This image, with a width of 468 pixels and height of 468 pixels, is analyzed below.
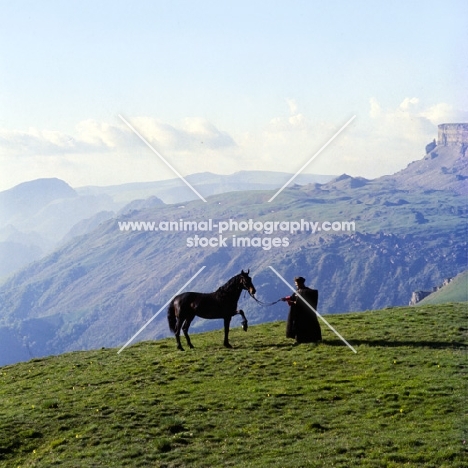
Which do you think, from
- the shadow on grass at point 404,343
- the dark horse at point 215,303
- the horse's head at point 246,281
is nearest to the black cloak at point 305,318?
the shadow on grass at point 404,343

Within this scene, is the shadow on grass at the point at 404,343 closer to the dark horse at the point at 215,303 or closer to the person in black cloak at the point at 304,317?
the person in black cloak at the point at 304,317

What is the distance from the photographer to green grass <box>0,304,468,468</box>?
1908 centimetres

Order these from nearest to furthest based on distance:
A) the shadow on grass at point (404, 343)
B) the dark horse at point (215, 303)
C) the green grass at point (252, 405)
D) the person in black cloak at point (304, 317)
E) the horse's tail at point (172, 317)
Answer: the green grass at point (252, 405), the shadow on grass at point (404, 343), the person in black cloak at point (304, 317), the dark horse at point (215, 303), the horse's tail at point (172, 317)

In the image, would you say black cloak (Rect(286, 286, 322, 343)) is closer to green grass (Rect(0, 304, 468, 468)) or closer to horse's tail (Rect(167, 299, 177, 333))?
green grass (Rect(0, 304, 468, 468))

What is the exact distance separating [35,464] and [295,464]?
7.55 meters

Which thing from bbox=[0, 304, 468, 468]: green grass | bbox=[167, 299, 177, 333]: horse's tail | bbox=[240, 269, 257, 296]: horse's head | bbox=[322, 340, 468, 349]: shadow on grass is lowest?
bbox=[0, 304, 468, 468]: green grass

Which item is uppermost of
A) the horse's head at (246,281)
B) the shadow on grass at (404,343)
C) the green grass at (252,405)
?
the horse's head at (246,281)

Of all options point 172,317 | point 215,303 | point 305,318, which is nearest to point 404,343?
point 305,318

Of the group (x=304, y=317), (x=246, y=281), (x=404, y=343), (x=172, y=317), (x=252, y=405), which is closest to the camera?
(x=252, y=405)

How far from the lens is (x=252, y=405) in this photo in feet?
76.4

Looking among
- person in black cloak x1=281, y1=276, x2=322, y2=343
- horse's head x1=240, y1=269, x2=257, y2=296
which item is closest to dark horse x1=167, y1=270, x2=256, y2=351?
horse's head x1=240, y1=269, x2=257, y2=296

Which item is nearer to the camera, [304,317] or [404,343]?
[404,343]

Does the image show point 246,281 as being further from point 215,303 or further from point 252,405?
point 252,405

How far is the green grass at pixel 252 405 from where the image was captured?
19.1 m
